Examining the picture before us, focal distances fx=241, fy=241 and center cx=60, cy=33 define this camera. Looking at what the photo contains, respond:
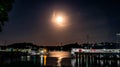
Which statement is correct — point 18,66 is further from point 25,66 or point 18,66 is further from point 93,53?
point 93,53

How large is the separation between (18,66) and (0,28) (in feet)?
74.7

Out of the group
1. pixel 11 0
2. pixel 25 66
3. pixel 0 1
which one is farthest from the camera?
pixel 25 66

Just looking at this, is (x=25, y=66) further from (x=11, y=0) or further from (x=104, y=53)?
(x=104, y=53)

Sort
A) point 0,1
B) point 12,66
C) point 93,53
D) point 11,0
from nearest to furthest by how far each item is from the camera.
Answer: point 0,1
point 11,0
point 12,66
point 93,53

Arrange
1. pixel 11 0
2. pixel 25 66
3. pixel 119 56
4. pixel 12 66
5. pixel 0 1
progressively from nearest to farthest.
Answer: pixel 0 1
pixel 11 0
pixel 12 66
pixel 25 66
pixel 119 56

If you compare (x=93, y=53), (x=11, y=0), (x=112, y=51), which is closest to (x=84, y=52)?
(x=93, y=53)

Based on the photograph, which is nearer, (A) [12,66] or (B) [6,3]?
(B) [6,3]

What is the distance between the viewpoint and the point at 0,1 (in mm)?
20250

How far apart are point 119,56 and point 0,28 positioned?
155712 millimetres

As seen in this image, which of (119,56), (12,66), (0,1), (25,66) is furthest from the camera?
(119,56)

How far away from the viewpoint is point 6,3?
21.0 m

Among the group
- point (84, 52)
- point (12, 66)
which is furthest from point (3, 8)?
point (84, 52)

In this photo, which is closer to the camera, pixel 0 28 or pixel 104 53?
pixel 0 28

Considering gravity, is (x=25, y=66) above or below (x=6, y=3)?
below
